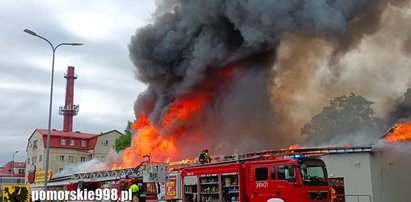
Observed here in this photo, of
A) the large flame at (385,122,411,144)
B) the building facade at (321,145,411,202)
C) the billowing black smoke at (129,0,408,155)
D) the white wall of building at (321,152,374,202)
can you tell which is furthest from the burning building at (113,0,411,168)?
the building facade at (321,145,411,202)

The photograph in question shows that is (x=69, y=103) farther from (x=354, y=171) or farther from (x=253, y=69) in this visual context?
(x=354, y=171)

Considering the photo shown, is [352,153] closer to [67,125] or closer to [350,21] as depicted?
[350,21]

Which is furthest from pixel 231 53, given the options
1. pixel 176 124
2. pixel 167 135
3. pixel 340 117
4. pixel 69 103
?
pixel 69 103

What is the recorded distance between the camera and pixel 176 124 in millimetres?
34438

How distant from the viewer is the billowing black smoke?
3006 cm

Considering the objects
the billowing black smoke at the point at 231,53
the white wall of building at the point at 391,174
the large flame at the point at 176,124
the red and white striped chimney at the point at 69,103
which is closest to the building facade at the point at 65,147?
the red and white striped chimney at the point at 69,103

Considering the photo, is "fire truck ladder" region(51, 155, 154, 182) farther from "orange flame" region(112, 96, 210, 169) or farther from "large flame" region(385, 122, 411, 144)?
"large flame" region(385, 122, 411, 144)

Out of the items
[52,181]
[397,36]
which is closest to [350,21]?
[397,36]

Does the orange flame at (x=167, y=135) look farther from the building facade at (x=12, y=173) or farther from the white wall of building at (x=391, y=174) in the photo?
the building facade at (x=12, y=173)

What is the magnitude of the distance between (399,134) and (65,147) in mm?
55590

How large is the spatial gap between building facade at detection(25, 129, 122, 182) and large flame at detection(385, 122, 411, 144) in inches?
1997

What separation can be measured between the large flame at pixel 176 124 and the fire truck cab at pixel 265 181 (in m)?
16.3

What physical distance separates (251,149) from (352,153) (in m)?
10.3

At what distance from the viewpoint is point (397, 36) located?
31516 millimetres
